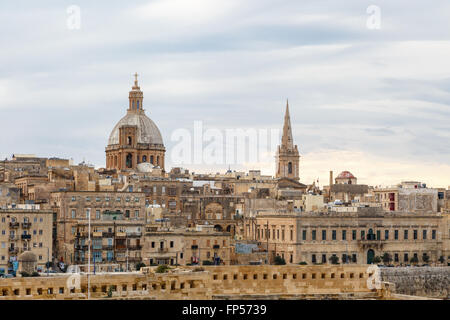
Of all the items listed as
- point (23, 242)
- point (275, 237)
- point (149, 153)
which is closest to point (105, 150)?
point (149, 153)

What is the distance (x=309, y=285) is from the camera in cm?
2867

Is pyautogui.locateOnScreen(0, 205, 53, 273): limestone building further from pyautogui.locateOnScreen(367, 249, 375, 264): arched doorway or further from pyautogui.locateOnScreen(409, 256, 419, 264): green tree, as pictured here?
pyautogui.locateOnScreen(409, 256, 419, 264): green tree

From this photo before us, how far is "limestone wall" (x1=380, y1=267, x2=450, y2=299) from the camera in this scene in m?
69.2

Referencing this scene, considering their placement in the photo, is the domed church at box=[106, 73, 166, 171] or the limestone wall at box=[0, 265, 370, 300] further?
the domed church at box=[106, 73, 166, 171]

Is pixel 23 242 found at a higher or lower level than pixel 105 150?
lower

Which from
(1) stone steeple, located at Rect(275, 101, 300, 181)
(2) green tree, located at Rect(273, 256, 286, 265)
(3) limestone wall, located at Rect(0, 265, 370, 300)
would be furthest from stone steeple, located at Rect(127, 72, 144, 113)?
(3) limestone wall, located at Rect(0, 265, 370, 300)

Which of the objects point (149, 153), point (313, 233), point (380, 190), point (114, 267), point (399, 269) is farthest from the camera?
point (149, 153)

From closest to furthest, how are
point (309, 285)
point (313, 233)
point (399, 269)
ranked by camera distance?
point (309, 285)
point (399, 269)
point (313, 233)

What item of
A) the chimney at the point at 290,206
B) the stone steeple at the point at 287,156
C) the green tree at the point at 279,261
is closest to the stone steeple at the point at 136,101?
the stone steeple at the point at 287,156

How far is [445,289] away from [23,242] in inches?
1102

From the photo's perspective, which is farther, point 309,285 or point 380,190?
point 380,190

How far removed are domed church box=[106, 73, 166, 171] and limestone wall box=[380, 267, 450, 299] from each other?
152 ft
